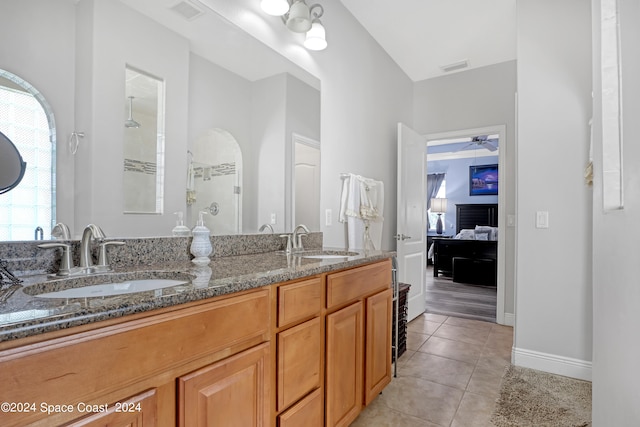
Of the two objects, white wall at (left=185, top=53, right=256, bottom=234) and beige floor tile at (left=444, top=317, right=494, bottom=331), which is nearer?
white wall at (left=185, top=53, right=256, bottom=234)

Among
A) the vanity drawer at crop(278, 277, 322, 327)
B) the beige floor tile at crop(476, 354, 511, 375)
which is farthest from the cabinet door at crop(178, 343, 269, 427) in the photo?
the beige floor tile at crop(476, 354, 511, 375)

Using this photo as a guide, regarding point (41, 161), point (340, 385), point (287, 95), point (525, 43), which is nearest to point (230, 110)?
point (287, 95)

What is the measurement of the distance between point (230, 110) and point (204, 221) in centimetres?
60

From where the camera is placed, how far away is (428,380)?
224 centimetres

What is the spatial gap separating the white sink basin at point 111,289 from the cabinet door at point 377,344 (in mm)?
1056

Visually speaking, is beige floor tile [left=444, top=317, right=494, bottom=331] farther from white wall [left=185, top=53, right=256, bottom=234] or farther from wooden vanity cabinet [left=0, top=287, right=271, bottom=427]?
wooden vanity cabinet [left=0, top=287, right=271, bottom=427]

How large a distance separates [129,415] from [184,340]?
0.18m

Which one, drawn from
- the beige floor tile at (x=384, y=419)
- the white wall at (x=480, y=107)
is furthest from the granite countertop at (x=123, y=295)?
the white wall at (x=480, y=107)

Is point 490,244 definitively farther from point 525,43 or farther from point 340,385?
point 340,385

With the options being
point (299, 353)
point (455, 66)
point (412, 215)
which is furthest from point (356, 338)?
point (455, 66)

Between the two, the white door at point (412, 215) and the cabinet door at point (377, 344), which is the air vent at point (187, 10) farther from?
the white door at point (412, 215)

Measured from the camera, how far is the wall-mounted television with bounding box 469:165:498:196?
26.6 feet

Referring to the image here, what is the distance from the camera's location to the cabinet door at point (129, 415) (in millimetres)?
663

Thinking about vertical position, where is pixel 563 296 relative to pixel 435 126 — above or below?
below
